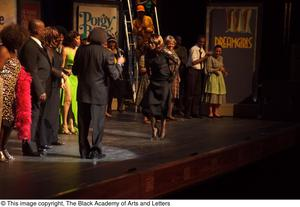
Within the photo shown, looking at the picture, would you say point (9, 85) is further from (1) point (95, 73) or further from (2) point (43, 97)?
(1) point (95, 73)

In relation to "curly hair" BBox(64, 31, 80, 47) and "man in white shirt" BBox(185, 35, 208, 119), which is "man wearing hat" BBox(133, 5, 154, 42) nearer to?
"man in white shirt" BBox(185, 35, 208, 119)

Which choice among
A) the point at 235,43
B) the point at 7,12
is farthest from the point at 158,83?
the point at 235,43

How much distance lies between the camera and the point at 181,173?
29.2 feet

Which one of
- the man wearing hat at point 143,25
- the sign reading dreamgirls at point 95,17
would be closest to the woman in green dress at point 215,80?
the man wearing hat at point 143,25

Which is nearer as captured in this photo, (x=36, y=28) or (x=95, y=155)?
(x=36, y=28)

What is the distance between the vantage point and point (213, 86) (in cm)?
1562

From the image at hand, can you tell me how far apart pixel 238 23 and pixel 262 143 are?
4.75 meters

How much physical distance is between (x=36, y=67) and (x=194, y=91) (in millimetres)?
6392

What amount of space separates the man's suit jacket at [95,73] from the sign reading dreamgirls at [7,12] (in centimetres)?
376

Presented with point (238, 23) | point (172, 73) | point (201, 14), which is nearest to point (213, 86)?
point (238, 23)

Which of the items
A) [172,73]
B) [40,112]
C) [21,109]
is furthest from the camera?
[172,73]

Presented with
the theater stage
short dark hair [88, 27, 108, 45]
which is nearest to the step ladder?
the theater stage

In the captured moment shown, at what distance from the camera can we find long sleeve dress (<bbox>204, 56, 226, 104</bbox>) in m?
15.6

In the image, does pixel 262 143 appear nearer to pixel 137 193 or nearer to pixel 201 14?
pixel 137 193
